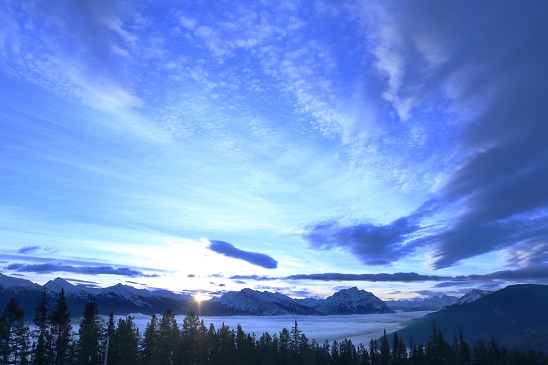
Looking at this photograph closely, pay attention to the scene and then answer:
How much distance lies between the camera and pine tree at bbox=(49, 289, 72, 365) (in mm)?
75850

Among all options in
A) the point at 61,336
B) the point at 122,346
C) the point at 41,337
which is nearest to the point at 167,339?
the point at 122,346

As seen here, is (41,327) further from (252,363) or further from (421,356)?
(421,356)

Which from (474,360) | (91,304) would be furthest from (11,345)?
(474,360)

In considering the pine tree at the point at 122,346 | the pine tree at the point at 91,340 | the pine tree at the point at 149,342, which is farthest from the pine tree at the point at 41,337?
the pine tree at the point at 149,342

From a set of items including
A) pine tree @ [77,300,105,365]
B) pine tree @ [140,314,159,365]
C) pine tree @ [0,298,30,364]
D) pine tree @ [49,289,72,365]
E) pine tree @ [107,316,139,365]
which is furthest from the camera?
pine tree @ [140,314,159,365]

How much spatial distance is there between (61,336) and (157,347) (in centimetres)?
2871

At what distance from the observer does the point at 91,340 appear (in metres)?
82.1

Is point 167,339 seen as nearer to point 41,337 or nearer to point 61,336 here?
point 61,336

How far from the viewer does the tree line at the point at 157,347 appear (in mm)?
73375

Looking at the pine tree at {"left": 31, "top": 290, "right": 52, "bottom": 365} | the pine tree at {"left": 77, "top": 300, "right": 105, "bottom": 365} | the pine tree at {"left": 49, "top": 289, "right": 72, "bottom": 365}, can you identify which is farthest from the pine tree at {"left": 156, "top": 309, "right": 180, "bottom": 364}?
the pine tree at {"left": 31, "top": 290, "right": 52, "bottom": 365}

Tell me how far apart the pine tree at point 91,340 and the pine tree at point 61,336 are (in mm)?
2555

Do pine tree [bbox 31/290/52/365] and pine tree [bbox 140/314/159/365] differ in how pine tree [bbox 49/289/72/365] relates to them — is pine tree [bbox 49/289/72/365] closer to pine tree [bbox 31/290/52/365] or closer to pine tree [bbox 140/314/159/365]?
pine tree [bbox 31/290/52/365]

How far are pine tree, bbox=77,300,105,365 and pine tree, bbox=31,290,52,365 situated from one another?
6475 millimetres

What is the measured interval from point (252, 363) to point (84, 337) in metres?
59.0
